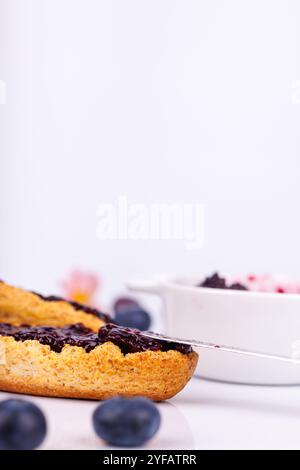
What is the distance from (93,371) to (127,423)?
26 centimetres

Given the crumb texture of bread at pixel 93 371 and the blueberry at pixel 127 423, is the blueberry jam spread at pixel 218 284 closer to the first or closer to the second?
the crumb texture of bread at pixel 93 371

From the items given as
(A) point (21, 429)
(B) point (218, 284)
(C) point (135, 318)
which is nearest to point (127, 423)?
(A) point (21, 429)

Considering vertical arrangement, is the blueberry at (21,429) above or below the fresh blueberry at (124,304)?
above

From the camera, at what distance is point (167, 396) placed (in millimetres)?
1241

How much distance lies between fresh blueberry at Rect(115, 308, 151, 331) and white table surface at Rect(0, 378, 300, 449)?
509 millimetres

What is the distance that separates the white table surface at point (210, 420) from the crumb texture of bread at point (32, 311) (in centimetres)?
25

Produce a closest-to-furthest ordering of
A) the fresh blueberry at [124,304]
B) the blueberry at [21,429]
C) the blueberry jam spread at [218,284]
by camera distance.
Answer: the blueberry at [21,429] → the blueberry jam spread at [218,284] → the fresh blueberry at [124,304]

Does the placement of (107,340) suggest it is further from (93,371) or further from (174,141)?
(174,141)

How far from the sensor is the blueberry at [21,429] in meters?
0.91

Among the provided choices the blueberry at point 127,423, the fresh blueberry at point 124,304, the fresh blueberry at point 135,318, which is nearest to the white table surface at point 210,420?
the blueberry at point 127,423

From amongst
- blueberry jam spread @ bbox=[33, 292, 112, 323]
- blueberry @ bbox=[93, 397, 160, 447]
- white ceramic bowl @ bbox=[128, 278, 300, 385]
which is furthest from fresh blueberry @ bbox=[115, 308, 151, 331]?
blueberry @ bbox=[93, 397, 160, 447]

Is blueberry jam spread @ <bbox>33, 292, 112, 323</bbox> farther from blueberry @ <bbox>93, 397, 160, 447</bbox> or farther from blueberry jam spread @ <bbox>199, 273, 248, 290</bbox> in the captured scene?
blueberry @ <bbox>93, 397, 160, 447</bbox>

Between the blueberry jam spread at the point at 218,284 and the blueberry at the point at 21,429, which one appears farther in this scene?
the blueberry jam spread at the point at 218,284

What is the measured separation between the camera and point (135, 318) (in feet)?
6.35
